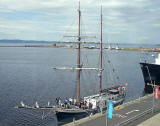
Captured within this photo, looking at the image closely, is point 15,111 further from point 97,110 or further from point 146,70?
point 146,70

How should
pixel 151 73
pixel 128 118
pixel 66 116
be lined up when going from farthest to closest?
1. pixel 151 73
2. pixel 66 116
3. pixel 128 118

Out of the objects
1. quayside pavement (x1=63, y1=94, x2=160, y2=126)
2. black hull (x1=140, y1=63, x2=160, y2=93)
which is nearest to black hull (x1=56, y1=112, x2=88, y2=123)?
quayside pavement (x1=63, y1=94, x2=160, y2=126)

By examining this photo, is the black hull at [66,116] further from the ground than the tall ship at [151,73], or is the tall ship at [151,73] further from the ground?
the tall ship at [151,73]

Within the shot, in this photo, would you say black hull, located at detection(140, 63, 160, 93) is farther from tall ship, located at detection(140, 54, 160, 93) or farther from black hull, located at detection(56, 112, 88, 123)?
black hull, located at detection(56, 112, 88, 123)

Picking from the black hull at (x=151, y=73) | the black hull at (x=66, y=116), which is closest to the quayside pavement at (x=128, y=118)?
the black hull at (x=66, y=116)

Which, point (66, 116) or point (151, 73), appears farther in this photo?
point (151, 73)

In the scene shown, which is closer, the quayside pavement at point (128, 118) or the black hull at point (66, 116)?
the quayside pavement at point (128, 118)

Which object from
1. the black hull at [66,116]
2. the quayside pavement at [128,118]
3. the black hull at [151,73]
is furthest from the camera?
the black hull at [151,73]

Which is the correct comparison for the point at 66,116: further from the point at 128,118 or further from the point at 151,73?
the point at 151,73

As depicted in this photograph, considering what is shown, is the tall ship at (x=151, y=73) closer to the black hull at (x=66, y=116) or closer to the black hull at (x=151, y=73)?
the black hull at (x=151, y=73)

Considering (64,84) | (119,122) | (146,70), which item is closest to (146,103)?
(119,122)

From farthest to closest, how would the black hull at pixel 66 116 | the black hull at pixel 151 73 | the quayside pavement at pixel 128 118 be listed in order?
the black hull at pixel 151 73
the black hull at pixel 66 116
the quayside pavement at pixel 128 118

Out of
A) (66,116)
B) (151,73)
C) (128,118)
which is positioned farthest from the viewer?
(151,73)

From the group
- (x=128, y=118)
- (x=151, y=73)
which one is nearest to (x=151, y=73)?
(x=151, y=73)
